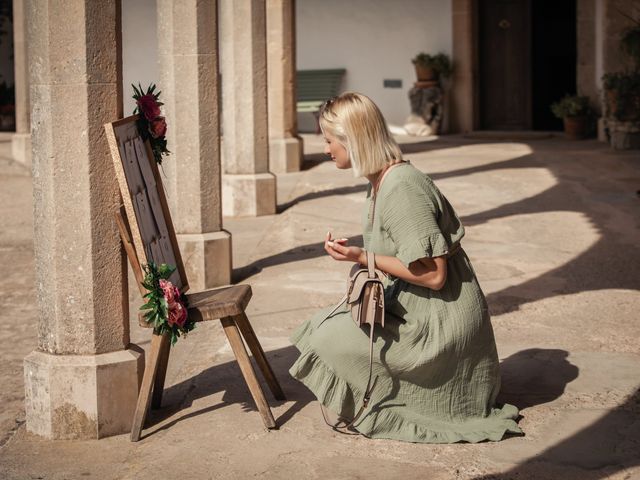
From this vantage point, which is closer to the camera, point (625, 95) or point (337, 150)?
point (337, 150)

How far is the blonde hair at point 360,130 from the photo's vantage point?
13.5 ft

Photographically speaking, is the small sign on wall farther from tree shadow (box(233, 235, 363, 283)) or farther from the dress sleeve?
the dress sleeve

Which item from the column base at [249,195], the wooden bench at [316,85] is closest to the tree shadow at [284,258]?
the column base at [249,195]

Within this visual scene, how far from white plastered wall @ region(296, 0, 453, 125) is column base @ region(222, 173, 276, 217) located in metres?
8.21

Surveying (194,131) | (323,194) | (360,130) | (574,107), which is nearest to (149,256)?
(360,130)

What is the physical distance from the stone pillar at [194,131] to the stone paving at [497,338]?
1.40 ft

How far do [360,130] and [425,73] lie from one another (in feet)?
46.5

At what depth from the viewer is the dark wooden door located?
60.2ft

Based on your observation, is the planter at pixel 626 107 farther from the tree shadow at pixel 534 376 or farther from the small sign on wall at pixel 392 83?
the tree shadow at pixel 534 376

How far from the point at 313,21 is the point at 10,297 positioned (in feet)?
41.6

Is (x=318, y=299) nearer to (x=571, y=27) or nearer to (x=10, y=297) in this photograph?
(x=10, y=297)

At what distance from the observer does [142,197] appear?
459 centimetres

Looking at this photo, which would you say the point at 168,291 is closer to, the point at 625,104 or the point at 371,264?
the point at 371,264

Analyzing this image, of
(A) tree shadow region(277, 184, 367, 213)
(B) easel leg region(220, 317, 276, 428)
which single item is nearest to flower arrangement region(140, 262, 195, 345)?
(B) easel leg region(220, 317, 276, 428)
